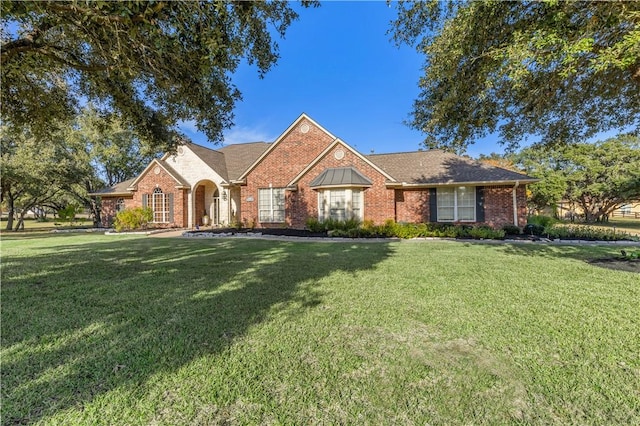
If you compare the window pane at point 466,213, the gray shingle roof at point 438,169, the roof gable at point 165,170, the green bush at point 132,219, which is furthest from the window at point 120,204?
the window pane at point 466,213

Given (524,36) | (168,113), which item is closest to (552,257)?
(524,36)

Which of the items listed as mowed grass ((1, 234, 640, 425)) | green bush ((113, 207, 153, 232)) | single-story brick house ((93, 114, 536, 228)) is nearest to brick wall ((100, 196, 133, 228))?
single-story brick house ((93, 114, 536, 228))

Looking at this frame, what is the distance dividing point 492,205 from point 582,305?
1216 centimetres

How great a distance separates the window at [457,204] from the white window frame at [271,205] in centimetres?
909

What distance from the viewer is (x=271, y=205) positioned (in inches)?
715

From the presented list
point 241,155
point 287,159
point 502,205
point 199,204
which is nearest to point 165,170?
point 199,204

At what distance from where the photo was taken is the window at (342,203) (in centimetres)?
1551

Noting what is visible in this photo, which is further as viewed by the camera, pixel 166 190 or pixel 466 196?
pixel 166 190

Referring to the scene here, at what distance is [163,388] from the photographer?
2.62 m

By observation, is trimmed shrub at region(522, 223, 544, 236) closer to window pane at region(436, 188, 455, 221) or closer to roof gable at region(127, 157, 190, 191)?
window pane at region(436, 188, 455, 221)

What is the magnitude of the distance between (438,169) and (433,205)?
2.32m

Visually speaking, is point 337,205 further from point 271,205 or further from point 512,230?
point 512,230

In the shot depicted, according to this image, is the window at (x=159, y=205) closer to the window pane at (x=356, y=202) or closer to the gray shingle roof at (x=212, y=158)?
the gray shingle roof at (x=212, y=158)

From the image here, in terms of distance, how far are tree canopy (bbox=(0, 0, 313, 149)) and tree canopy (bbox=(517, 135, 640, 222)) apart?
93.5ft
